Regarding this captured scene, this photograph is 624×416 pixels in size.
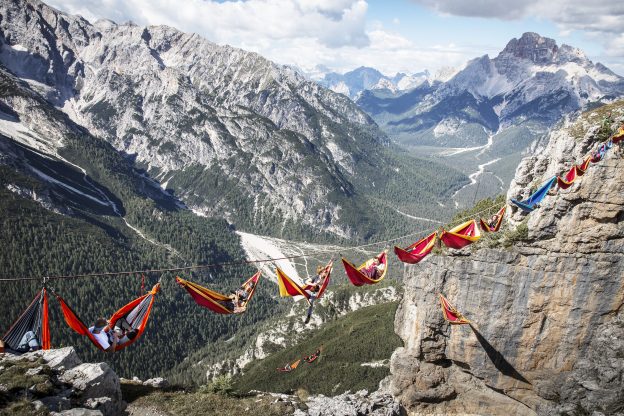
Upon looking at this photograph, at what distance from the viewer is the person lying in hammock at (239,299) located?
3219 cm

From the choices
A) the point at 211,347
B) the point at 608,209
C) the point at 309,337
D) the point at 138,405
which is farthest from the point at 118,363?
the point at 608,209

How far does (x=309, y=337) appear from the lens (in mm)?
146875

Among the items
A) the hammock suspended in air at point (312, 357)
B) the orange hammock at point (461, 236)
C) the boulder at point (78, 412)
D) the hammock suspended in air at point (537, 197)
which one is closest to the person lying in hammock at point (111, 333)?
the boulder at point (78, 412)

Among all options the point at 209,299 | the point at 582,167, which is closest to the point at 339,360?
the point at 582,167

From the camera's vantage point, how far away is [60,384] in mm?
25250

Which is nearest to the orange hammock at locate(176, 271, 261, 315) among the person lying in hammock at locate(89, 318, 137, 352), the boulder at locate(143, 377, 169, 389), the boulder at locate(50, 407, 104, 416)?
the person lying in hammock at locate(89, 318, 137, 352)

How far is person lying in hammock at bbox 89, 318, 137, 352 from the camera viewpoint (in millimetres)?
27656

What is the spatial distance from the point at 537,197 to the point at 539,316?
10432mm

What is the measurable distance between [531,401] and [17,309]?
161 m

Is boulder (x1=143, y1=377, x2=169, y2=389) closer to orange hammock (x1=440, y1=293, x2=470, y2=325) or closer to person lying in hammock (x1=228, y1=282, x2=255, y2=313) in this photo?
person lying in hammock (x1=228, y1=282, x2=255, y2=313)

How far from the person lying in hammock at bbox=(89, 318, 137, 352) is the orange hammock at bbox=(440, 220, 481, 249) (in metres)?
24.6

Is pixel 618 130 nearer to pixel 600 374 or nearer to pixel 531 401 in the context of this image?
pixel 600 374

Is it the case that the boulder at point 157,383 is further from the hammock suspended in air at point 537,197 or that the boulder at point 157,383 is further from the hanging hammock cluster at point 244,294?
the hammock suspended in air at point 537,197

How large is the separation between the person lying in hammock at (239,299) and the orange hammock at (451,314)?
17422mm
